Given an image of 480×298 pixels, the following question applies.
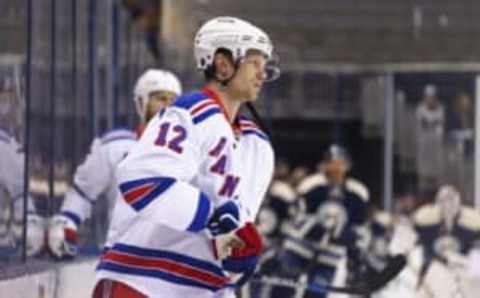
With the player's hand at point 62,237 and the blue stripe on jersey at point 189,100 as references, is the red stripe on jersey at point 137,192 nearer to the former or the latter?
the blue stripe on jersey at point 189,100

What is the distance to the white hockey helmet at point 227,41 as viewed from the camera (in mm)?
5414

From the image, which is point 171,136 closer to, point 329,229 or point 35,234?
point 35,234

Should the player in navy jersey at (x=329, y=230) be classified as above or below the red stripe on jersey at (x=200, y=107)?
below

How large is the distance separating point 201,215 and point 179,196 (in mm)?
74

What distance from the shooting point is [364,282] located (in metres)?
9.69

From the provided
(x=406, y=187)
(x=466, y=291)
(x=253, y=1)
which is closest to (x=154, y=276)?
(x=466, y=291)

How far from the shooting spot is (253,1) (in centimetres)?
2211

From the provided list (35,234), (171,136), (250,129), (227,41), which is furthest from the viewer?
(35,234)

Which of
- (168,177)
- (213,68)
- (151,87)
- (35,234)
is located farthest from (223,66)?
(151,87)

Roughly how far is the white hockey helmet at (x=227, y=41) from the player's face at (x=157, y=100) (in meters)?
2.47

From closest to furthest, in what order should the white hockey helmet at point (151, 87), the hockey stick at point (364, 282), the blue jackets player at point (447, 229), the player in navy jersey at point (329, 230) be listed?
the white hockey helmet at point (151, 87) < the hockey stick at point (364, 282) < the player in navy jersey at point (329, 230) < the blue jackets player at point (447, 229)

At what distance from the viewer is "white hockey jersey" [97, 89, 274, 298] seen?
514 cm

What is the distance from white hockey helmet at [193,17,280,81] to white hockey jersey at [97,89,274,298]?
0.10 meters

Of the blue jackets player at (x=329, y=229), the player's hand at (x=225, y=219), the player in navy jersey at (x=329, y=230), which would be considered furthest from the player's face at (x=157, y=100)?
the blue jackets player at (x=329, y=229)
